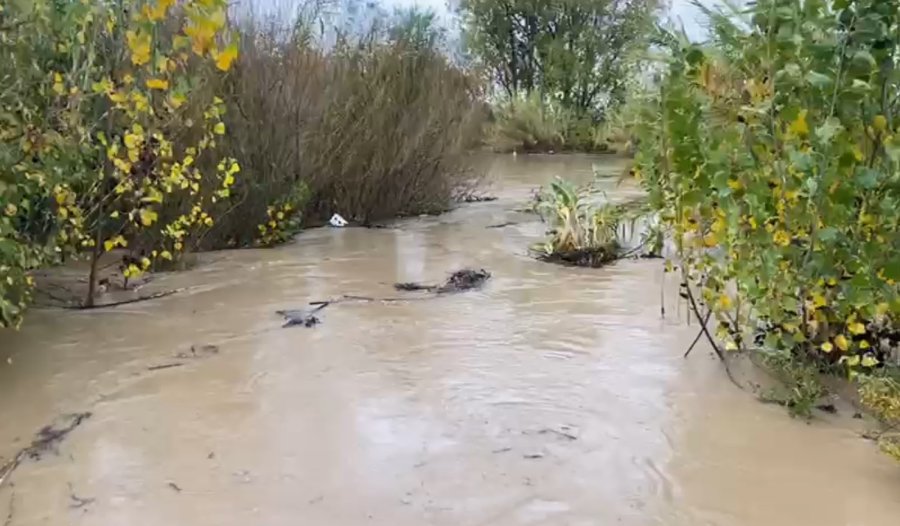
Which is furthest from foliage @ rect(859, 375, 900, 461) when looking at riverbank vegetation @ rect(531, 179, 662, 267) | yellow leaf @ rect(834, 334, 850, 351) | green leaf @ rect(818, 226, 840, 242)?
riverbank vegetation @ rect(531, 179, 662, 267)

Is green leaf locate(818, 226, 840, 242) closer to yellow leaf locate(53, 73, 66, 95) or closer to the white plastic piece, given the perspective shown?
yellow leaf locate(53, 73, 66, 95)

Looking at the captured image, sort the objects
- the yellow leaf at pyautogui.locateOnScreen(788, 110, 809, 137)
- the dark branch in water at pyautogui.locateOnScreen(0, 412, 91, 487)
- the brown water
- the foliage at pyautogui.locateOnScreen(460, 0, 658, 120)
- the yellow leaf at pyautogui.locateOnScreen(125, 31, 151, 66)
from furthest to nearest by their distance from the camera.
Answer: the foliage at pyautogui.locateOnScreen(460, 0, 658, 120) < the yellow leaf at pyautogui.locateOnScreen(788, 110, 809, 137) < the dark branch in water at pyautogui.locateOnScreen(0, 412, 91, 487) < the brown water < the yellow leaf at pyautogui.locateOnScreen(125, 31, 151, 66)

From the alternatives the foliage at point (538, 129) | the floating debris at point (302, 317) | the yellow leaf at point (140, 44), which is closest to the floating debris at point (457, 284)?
the floating debris at point (302, 317)

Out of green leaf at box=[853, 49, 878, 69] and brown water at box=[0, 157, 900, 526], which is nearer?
brown water at box=[0, 157, 900, 526]

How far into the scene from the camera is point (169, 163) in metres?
6.74

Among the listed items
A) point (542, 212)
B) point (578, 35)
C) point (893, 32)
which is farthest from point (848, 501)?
point (578, 35)

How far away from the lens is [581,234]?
25.1 feet

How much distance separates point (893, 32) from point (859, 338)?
1.33 m

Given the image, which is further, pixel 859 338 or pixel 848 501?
pixel 859 338

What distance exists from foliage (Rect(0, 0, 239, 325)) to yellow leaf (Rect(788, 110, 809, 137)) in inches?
84.7

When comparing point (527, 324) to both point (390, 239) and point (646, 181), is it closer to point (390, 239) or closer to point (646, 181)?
point (646, 181)

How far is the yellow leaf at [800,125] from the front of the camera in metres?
3.60

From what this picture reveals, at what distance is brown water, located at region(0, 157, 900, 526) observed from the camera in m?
3.04

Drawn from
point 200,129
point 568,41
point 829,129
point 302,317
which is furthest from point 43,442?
point 568,41
